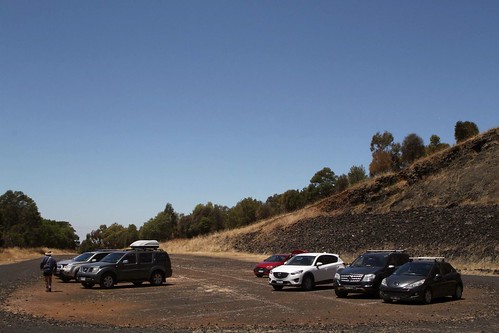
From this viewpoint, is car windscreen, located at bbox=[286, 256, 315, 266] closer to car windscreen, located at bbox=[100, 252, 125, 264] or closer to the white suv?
the white suv

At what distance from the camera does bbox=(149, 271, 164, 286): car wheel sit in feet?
97.2

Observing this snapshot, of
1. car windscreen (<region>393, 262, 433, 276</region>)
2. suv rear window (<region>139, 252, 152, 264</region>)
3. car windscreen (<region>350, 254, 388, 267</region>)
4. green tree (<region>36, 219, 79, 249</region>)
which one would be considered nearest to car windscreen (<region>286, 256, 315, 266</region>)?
car windscreen (<region>350, 254, 388, 267</region>)

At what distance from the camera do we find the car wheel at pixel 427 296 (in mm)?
20031

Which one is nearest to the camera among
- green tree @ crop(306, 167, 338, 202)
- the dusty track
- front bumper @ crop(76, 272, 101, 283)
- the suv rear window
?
the dusty track

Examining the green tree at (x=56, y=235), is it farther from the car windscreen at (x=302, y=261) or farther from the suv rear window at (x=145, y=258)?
the car windscreen at (x=302, y=261)

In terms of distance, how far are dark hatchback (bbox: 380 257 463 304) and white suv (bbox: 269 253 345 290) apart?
5.17m

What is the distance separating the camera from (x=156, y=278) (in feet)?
97.7

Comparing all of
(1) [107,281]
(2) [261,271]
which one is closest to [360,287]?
(1) [107,281]

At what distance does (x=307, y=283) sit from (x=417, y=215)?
3202cm

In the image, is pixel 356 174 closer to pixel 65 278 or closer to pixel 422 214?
pixel 422 214

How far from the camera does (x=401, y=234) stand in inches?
2080

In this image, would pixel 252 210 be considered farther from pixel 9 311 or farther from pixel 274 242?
pixel 9 311

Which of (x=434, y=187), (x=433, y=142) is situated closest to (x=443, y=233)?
(x=434, y=187)

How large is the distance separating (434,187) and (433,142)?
107 feet
